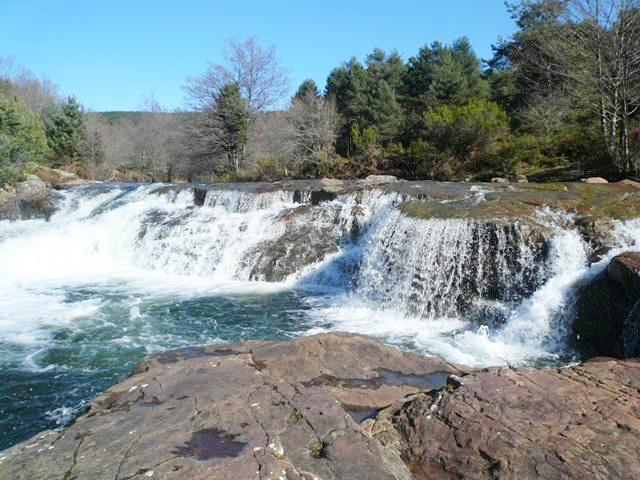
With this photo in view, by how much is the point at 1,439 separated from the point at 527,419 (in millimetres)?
4324

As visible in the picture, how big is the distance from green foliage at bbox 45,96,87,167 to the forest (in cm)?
7

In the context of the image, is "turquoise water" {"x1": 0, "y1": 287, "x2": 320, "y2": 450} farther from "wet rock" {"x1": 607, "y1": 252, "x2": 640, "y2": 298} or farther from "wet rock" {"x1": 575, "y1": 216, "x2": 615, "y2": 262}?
"wet rock" {"x1": 575, "y1": 216, "x2": 615, "y2": 262}

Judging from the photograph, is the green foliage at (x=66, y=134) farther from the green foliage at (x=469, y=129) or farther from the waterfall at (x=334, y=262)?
the green foliage at (x=469, y=129)

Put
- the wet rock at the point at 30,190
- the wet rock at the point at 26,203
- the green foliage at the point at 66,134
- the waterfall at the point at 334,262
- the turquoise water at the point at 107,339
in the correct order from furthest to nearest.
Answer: the green foliage at the point at 66,134, the wet rock at the point at 30,190, the wet rock at the point at 26,203, the waterfall at the point at 334,262, the turquoise water at the point at 107,339

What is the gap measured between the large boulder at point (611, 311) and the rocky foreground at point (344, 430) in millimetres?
2316

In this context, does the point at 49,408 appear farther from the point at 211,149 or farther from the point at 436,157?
the point at 211,149

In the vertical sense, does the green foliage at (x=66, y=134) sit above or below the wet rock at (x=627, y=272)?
above

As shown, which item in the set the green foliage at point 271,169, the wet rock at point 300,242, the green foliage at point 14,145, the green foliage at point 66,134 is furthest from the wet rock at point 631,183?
the green foliage at point 66,134

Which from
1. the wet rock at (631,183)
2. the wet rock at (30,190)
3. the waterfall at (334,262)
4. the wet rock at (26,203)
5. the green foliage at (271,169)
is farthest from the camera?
the green foliage at (271,169)

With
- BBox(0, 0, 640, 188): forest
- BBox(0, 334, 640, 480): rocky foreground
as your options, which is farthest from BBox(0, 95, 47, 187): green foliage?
BBox(0, 334, 640, 480): rocky foreground

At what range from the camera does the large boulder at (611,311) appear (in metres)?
5.72

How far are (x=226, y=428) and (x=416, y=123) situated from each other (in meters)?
23.5

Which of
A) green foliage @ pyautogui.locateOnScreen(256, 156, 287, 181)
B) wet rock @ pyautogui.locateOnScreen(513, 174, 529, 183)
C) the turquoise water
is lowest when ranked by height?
the turquoise water

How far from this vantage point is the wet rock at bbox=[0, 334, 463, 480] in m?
2.52
